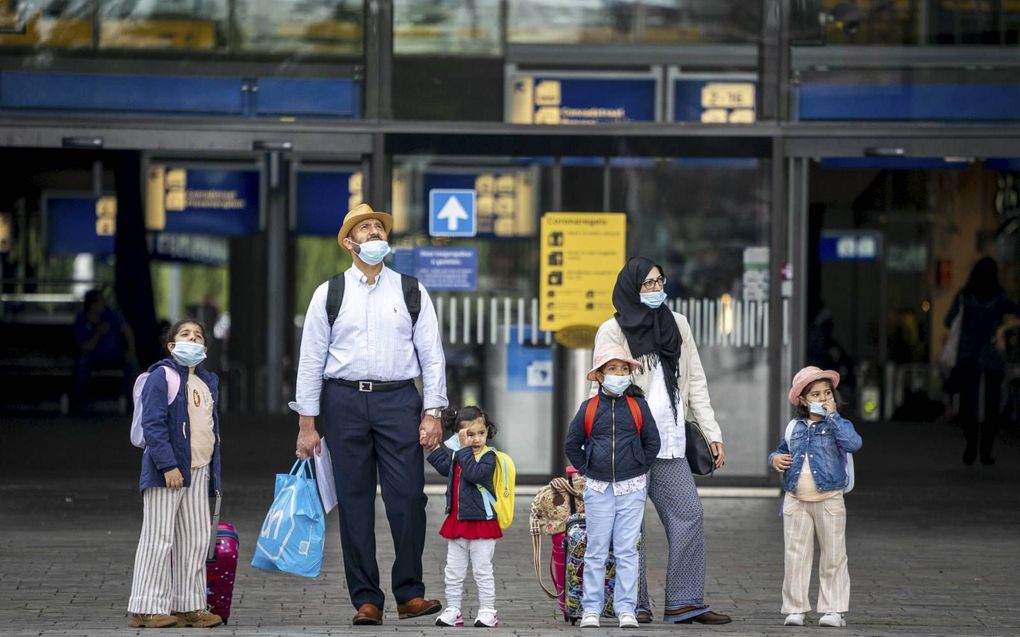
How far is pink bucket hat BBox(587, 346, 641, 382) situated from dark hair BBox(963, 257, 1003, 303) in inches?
311

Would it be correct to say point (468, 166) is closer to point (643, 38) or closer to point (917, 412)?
point (643, 38)

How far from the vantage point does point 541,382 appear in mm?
11773

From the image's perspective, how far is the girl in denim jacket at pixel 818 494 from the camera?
7547 mm

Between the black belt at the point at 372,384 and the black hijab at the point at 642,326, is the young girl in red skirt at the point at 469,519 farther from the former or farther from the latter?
the black hijab at the point at 642,326

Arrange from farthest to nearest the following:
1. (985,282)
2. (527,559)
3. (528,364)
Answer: (985,282), (528,364), (527,559)

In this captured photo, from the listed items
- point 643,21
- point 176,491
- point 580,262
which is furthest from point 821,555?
point 643,21

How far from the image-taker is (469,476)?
731cm

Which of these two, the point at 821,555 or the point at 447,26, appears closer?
the point at 821,555

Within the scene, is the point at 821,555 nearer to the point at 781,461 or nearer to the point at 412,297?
the point at 781,461

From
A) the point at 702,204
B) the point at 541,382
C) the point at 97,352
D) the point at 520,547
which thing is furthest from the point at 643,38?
the point at 97,352

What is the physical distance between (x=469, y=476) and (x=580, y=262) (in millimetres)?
4430

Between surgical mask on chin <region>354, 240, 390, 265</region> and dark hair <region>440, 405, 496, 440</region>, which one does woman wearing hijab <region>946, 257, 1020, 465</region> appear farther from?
surgical mask on chin <region>354, 240, 390, 265</region>

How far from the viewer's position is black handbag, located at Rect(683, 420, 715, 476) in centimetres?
753

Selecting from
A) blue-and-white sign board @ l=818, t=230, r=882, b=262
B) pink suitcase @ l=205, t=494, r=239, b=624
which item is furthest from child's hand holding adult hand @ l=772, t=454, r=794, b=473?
blue-and-white sign board @ l=818, t=230, r=882, b=262
